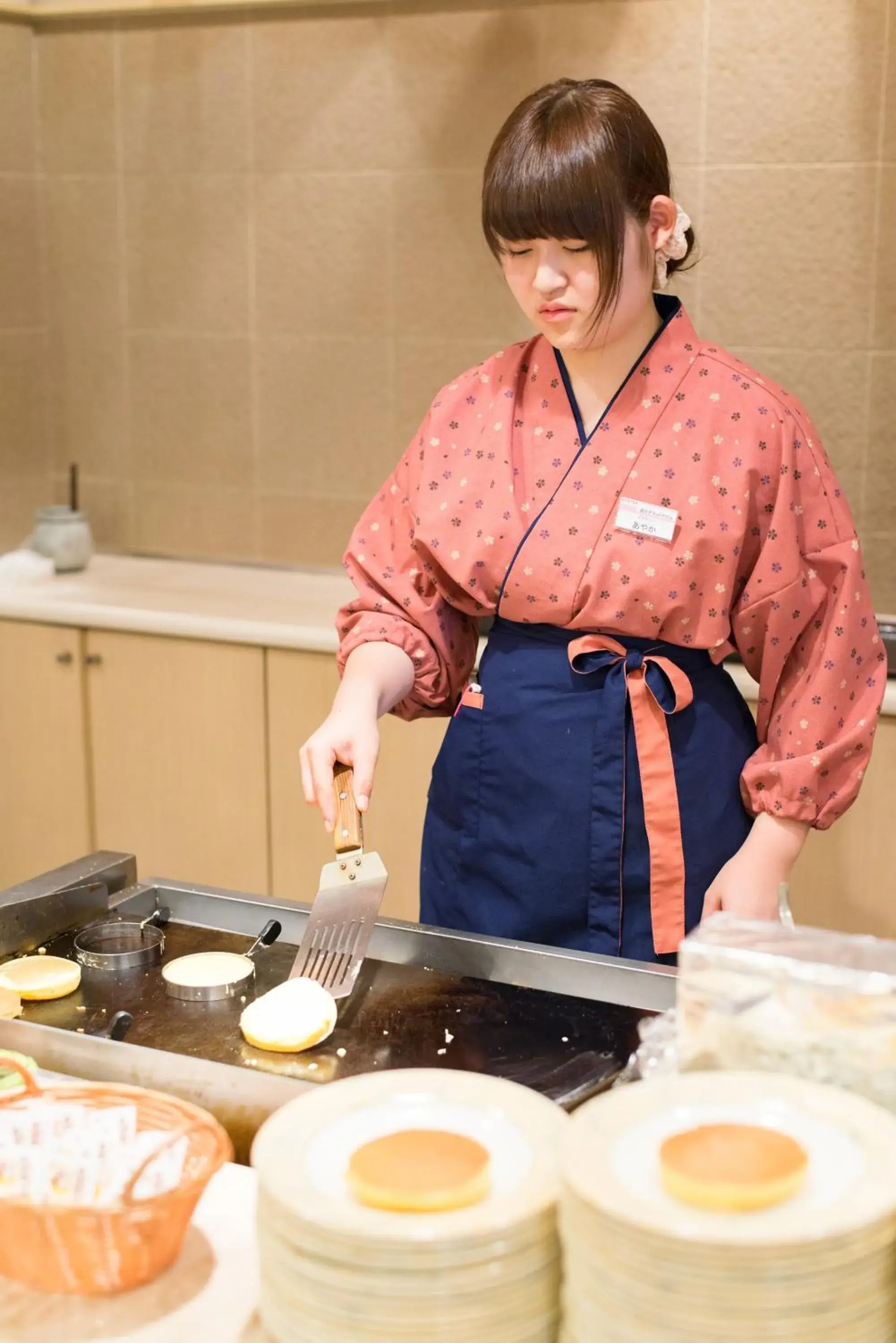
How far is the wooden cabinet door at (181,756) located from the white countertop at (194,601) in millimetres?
39

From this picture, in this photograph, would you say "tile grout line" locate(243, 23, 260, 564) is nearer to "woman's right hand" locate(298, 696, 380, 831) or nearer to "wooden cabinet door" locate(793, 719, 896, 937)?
"wooden cabinet door" locate(793, 719, 896, 937)

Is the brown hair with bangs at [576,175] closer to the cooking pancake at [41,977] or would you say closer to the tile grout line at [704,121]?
the cooking pancake at [41,977]

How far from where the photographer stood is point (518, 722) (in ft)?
5.42

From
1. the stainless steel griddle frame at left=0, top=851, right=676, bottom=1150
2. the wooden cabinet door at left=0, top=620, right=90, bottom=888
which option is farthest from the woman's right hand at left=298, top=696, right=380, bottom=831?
the wooden cabinet door at left=0, top=620, right=90, bottom=888

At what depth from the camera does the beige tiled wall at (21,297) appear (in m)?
3.28

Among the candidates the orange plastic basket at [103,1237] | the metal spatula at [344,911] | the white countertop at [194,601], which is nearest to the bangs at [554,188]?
the metal spatula at [344,911]

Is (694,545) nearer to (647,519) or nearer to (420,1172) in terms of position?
(647,519)

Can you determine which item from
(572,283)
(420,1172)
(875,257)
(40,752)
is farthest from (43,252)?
(420,1172)

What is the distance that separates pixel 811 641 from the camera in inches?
62.2

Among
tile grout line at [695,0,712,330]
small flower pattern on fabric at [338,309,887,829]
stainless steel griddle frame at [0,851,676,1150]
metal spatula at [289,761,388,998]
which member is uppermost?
tile grout line at [695,0,712,330]

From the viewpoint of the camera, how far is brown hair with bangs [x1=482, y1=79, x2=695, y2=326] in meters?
1.44

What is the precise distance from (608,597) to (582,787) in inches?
8.2

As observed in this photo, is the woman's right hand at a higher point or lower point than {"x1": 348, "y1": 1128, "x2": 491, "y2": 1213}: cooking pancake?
higher

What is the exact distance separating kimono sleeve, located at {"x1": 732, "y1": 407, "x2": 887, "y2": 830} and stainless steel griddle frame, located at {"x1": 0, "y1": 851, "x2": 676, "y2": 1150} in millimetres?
333
